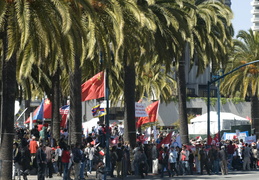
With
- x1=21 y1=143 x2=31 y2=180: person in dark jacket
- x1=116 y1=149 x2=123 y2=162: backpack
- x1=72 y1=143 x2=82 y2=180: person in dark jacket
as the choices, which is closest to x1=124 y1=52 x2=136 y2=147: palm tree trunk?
x1=116 y1=149 x2=123 y2=162: backpack

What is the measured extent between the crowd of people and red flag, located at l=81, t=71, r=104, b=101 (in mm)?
1935

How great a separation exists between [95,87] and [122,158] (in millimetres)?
3535

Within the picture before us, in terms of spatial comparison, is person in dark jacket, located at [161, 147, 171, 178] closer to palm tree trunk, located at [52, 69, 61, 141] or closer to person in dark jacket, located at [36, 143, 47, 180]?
palm tree trunk, located at [52, 69, 61, 141]

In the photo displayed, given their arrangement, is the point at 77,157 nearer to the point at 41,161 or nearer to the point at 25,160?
the point at 41,161

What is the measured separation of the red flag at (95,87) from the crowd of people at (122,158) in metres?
1.93

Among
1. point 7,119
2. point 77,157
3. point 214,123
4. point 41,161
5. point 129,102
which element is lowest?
point 41,161

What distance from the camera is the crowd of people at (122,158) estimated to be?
26.7 metres

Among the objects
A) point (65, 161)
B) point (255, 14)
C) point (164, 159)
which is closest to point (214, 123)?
point (164, 159)

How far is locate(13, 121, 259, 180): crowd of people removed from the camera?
2673 centimetres

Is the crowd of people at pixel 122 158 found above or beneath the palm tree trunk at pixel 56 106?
beneath

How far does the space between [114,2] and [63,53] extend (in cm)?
287

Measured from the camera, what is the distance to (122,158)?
98.6 feet

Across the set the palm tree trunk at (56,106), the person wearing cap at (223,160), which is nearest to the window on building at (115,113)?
the palm tree trunk at (56,106)

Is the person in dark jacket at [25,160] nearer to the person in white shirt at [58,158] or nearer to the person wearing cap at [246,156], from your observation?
the person in white shirt at [58,158]
